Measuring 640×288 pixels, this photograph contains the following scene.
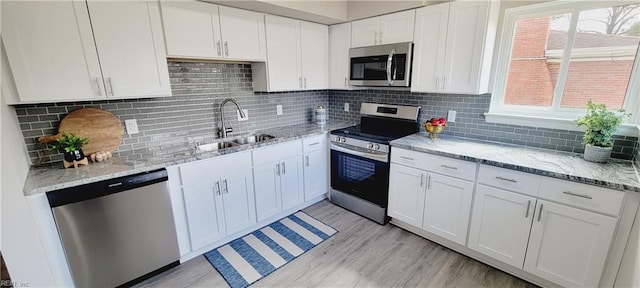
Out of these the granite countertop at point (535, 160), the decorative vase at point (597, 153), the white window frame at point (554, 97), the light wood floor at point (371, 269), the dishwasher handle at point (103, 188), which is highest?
the white window frame at point (554, 97)

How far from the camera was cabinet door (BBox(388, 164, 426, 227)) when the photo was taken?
243 cm

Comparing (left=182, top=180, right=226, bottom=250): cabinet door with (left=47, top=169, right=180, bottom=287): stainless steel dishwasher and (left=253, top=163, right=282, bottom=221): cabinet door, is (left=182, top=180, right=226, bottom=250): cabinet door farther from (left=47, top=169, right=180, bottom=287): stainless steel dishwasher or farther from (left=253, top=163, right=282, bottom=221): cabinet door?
(left=253, top=163, right=282, bottom=221): cabinet door

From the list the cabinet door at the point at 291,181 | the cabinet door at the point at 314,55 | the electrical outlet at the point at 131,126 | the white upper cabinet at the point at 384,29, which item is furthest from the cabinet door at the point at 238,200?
the white upper cabinet at the point at 384,29

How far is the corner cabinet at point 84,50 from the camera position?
5.26 ft

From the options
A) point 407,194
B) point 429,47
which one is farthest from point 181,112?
point 429,47

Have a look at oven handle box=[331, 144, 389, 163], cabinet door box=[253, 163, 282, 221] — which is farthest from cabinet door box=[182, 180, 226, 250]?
oven handle box=[331, 144, 389, 163]

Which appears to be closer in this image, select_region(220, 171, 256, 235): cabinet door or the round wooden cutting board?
the round wooden cutting board

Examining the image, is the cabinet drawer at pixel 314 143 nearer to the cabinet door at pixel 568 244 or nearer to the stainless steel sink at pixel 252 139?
the stainless steel sink at pixel 252 139

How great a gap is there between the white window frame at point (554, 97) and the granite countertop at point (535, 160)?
225mm

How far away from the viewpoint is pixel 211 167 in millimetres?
2230

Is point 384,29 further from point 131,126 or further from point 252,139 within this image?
point 131,126

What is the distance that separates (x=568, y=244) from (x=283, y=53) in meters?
2.83

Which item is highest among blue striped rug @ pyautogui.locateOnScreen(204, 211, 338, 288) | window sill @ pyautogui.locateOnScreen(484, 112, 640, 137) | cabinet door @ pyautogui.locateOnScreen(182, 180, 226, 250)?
window sill @ pyautogui.locateOnScreen(484, 112, 640, 137)

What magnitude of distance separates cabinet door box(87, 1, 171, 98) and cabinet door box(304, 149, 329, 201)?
1.59m
